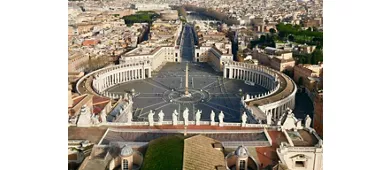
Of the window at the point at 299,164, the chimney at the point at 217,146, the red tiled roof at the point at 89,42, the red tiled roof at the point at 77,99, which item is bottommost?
the window at the point at 299,164

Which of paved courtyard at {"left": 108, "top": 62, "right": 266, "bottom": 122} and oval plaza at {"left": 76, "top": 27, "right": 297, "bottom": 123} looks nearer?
oval plaza at {"left": 76, "top": 27, "right": 297, "bottom": 123}

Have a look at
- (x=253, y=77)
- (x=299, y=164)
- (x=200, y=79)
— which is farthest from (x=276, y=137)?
(x=200, y=79)

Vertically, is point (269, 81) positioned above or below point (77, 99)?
above

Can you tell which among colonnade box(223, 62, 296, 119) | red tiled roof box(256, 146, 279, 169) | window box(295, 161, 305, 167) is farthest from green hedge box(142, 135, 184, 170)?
colonnade box(223, 62, 296, 119)

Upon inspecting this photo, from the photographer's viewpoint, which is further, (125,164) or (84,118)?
(84,118)

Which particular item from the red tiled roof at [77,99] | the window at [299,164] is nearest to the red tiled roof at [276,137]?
the window at [299,164]

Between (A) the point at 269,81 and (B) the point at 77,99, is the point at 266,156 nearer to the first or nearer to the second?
(B) the point at 77,99

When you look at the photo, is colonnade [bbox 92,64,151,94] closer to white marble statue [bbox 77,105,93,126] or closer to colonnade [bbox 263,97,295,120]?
colonnade [bbox 263,97,295,120]

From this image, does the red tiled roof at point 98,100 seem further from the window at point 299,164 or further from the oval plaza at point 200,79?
the window at point 299,164

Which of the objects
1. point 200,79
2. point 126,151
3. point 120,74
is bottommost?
point 126,151
